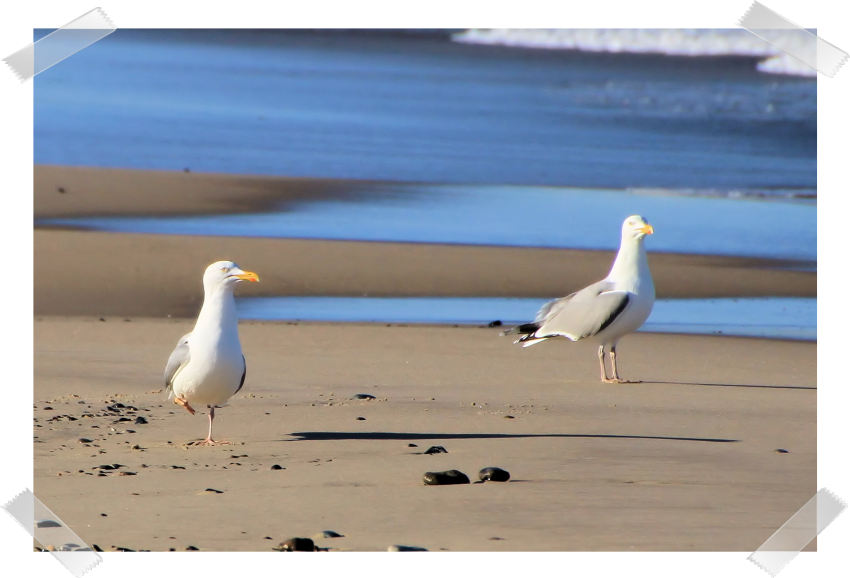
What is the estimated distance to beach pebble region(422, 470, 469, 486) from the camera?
17.9ft

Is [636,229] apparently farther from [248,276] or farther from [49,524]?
[49,524]

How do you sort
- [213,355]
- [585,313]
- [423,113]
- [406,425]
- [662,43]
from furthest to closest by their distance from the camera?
[662,43]
[423,113]
[585,313]
[406,425]
[213,355]

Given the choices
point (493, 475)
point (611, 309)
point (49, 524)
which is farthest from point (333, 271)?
point (49, 524)

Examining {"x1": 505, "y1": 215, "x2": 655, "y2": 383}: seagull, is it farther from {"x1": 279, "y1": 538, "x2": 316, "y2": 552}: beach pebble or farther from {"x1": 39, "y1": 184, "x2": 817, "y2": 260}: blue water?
{"x1": 39, "y1": 184, "x2": 817, "y2": 260}: blue water

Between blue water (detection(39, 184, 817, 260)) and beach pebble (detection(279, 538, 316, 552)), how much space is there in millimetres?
9775

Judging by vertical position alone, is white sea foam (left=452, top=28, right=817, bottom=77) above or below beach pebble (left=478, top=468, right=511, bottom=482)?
above

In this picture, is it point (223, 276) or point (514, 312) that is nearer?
point (223, 276)

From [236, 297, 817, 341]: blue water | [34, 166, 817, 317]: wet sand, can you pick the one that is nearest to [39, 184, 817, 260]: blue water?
[34, 166, 817, 317]: wet sand

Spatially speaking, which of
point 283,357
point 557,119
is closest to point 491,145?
point 557,119

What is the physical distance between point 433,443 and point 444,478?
35.9 inches

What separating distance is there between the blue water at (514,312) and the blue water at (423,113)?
6.30m

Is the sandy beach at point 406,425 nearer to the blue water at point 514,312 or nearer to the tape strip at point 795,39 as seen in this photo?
the blue water at point 514,312

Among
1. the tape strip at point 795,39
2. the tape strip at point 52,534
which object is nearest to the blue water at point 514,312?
the tape strip at point 795,39

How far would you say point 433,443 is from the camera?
20.9 feet
